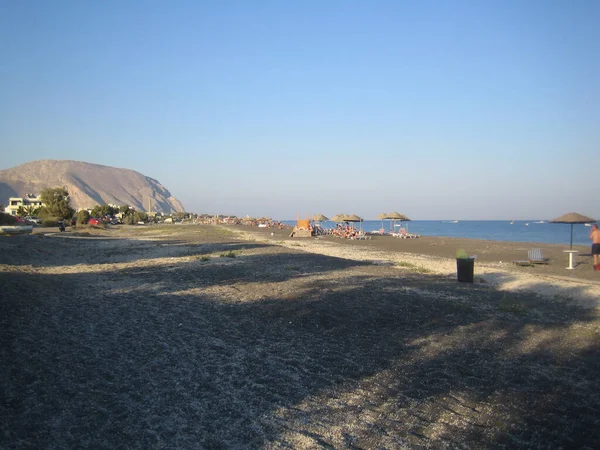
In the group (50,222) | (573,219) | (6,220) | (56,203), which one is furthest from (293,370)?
(56,203)

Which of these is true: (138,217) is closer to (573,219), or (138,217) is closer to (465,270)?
(573,219)

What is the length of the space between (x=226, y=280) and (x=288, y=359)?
683cm

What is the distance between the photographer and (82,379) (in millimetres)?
4656

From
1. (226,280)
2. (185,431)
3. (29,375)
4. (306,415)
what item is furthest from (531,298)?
(29,375)

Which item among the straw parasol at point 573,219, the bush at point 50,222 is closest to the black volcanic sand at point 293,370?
the straw parasol at point 573,219

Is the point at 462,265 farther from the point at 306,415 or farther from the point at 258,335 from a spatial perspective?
the point at 306,415

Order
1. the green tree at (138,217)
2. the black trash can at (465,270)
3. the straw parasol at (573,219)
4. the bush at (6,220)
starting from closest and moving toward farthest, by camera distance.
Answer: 1. the black trash can at (465,270)
2. the straw parasol at (573,219)
3. the bush at (6,220)
4. the green tree at (138,217)

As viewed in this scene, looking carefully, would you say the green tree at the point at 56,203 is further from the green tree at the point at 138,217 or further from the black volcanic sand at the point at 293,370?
the black volcanic sand at the point at 293,370

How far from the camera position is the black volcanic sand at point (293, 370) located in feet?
12.2

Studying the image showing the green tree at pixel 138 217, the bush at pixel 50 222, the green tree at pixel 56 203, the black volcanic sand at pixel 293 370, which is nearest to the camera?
the black volcanic sand at pixel 293 370

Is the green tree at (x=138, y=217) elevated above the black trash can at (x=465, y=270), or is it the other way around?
the green tree at (x=138, y=217)

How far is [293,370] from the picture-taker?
17.0 feet

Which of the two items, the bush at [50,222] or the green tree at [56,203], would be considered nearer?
the bush at [50,222]

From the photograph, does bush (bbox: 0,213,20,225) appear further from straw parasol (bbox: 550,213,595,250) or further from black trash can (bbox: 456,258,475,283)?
straw parasol (bbox: 550,213,595,250)
